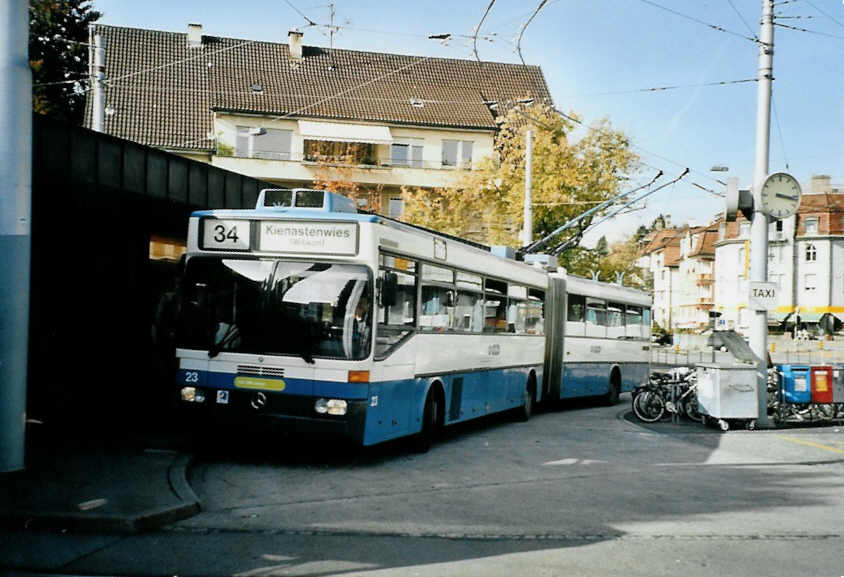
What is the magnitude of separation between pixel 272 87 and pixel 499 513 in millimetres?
44137

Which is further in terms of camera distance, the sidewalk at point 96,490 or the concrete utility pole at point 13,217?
the concrete utility pole at point 13,217

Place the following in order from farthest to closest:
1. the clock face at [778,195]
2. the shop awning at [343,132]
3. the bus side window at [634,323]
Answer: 1. the shop awning at [343,132]
2. the bus side window at [634,323]
3. the clock face at [778,195]

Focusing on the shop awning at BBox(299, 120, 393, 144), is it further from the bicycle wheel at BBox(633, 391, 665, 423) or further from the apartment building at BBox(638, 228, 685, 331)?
the apartment building at BBox(638, 228, 685, 331)

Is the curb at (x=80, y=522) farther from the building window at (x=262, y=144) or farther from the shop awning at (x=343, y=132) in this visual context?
the building window at (x=262, y=144)

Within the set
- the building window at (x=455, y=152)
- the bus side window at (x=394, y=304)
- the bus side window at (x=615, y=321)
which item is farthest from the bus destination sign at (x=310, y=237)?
the building window at (x=455, y=152)

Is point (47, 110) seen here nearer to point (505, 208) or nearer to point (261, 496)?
point (505, 208)

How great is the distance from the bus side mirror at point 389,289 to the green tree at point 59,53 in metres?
40.7

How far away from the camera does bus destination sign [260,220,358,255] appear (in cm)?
1073

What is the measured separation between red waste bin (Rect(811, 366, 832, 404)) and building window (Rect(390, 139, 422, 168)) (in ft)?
110

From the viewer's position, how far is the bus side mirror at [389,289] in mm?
10797

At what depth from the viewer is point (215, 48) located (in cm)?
5219

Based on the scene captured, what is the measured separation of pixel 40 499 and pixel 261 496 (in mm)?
2032

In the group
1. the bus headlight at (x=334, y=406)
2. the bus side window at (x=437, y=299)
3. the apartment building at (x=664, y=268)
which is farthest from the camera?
the apartment building at (x=664, y=268)


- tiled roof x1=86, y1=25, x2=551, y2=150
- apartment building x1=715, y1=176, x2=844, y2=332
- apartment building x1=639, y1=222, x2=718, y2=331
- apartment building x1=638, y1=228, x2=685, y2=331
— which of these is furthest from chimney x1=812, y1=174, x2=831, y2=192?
tiled roof x1=86, y1=25, x2=551, y2=150
